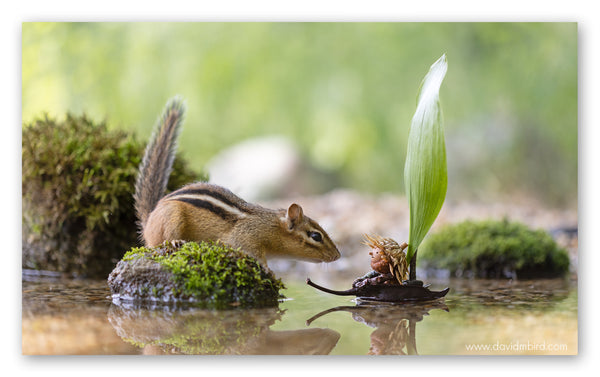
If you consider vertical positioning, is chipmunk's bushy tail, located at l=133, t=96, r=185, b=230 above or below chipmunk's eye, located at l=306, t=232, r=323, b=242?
above

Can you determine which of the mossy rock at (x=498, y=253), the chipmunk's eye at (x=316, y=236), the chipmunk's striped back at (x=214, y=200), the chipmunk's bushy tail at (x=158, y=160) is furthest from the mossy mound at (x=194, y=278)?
the mossy rock at (x=498, y=253)

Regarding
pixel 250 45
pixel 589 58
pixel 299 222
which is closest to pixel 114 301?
pixel 299 222

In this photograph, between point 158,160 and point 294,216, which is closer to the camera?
point 294,216

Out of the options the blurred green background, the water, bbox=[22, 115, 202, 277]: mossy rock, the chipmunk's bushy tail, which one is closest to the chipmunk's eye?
the water

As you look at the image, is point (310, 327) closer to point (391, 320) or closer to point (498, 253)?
point (391, 320)

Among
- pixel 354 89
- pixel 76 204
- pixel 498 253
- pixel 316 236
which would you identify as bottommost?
pixel 498 253

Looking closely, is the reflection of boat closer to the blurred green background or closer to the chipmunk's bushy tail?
the chipmunk's bushy tail

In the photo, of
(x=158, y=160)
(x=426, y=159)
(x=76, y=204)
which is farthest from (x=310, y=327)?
(x=76, y=204)
